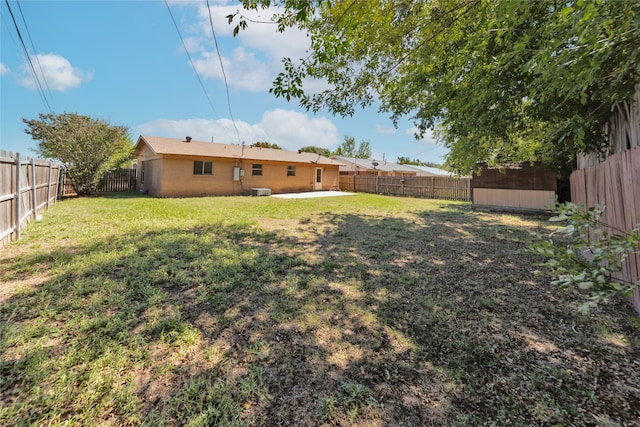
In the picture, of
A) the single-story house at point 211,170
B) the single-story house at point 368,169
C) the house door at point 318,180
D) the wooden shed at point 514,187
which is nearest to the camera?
the wooden shed at point 514,187

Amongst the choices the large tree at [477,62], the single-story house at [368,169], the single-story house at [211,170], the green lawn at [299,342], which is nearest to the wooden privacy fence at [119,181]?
the single-story house at [211,170]

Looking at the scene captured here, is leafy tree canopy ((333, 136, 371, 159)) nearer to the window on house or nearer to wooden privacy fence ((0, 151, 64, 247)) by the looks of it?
the window on house

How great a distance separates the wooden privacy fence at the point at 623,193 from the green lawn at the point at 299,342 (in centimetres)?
54

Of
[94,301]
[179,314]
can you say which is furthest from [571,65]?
[94,301]

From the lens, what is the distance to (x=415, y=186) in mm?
18625

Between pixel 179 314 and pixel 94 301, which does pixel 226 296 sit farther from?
pixel 94 301

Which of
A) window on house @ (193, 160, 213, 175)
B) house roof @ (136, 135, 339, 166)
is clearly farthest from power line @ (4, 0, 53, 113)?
window on house @ (193, 160, 213, 175)

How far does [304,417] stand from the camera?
1637mm

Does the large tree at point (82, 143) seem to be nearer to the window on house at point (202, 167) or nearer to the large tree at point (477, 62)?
the window on house at point (202, 167)

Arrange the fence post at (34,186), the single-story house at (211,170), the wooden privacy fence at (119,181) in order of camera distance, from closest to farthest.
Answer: the fence post at (34,186) < the single-story house at (211,170) < the wooden privacy fence at (119,181)

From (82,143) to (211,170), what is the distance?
576 centimetres

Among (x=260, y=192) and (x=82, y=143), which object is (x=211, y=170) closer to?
(x=260, y=192)

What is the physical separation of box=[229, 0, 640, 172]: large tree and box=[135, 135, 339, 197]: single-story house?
11.7 meters

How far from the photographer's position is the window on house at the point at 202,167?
14879 millimetres
